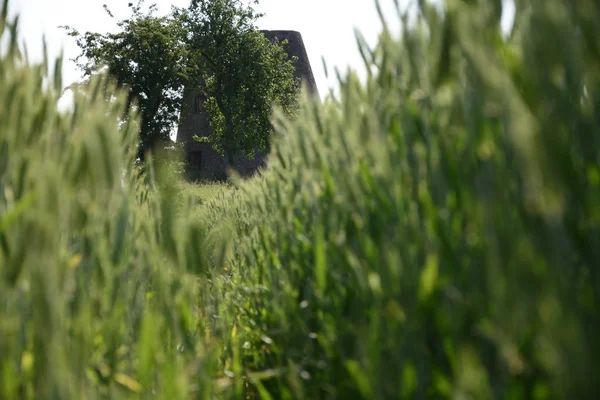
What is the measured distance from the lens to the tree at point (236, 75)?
2678cm

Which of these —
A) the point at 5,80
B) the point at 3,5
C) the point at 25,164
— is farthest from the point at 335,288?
the point at 3,5

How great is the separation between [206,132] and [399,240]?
101ft

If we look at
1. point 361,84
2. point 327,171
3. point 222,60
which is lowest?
point 327,171

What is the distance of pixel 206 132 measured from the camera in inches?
1223

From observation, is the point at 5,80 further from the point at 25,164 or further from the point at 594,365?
the point at 594,365

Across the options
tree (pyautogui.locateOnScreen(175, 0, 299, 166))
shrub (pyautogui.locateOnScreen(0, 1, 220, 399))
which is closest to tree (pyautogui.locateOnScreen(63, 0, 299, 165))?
tree (pyautogui.locateOnScreen(175, 0, 299, 166))

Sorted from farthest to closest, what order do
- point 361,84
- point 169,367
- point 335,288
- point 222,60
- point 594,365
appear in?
point 222,60
point 361,84
point 335,288
point 169,367
point 594,365

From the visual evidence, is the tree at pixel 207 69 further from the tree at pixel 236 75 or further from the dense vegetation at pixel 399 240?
the dense vegetation at pixel 399 240

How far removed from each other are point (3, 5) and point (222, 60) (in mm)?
27269

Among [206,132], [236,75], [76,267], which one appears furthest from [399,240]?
[206,132]

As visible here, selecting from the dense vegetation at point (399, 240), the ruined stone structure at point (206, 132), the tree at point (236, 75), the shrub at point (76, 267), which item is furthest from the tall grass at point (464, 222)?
the ruined stone structure at point (206, 132)

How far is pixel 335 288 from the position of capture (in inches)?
48.3

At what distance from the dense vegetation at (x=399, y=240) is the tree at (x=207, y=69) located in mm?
25079

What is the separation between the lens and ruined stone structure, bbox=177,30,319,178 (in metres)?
30.3
